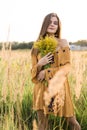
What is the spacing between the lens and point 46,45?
332 cm

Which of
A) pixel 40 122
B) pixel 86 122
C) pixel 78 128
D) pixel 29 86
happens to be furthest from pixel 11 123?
pixel 29 86

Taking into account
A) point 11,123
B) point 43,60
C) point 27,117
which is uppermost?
point 43,60

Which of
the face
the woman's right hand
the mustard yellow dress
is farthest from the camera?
the face

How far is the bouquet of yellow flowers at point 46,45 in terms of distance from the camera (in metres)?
3.31

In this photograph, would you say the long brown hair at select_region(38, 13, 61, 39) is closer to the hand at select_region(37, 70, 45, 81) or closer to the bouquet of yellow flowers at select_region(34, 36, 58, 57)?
the bouquet of yellow flowers at select_region(34, 36, 58, 57)

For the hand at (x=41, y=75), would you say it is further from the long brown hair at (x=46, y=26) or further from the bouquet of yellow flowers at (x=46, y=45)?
the long brown hair at (x=46, y=26)

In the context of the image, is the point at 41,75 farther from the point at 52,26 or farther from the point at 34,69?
the point at 52,26

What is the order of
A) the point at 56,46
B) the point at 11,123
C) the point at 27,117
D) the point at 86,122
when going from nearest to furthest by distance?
the point at 11,123, the point at 56,46, the point at 86,122, the point at 27,117

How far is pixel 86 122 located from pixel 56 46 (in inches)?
34.0

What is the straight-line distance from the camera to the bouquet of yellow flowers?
10.9 feet

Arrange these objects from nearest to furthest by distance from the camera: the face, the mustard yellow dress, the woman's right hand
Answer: the woman's right hand → the mustard yellow dress → the face

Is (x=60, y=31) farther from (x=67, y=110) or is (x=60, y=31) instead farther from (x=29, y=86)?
(x=29, y=86)

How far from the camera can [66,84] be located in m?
3.46

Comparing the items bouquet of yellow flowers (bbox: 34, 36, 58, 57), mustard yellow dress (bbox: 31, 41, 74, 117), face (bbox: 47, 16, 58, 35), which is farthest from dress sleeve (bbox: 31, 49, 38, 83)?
face (bbox: 47, 16, 58, 35)
